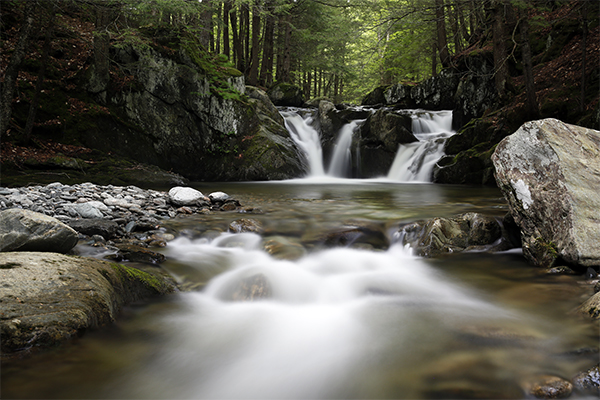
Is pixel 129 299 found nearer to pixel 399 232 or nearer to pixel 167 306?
pixel 167 306

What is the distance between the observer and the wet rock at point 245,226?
5.41 metres

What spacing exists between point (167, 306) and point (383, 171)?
41.4ft

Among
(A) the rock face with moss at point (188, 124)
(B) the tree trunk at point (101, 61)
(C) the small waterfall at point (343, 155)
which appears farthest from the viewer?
(C) the small waterfall at point (343, 155)

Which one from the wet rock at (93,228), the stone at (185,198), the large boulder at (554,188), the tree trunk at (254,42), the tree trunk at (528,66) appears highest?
the tree trunk at (254,42)

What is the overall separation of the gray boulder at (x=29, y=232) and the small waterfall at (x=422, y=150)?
12052mm

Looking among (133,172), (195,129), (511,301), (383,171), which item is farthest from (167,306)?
(383,171)

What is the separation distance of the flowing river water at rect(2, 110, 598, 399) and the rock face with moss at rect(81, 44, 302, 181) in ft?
27.0

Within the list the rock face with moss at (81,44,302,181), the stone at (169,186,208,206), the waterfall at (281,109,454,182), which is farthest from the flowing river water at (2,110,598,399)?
the waterfall at (281,109,454,182)

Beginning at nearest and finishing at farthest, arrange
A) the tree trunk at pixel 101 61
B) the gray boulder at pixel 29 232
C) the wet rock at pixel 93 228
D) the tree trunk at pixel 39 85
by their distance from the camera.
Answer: the gray boulder at pixel 29 232 → the wet rock at pixel 93 228 → the tree trunk at pixel 39 85 → the tree trunk at pixel 101 61

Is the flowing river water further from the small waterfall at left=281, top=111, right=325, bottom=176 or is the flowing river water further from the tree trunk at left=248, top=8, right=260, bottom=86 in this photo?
the tree trunk at left=248, top=8, right=260, bottom=86

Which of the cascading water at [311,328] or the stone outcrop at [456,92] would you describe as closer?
the cascading water at [311,328]

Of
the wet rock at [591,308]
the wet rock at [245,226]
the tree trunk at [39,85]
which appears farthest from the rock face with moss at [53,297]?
the tree trunk at [39,85]

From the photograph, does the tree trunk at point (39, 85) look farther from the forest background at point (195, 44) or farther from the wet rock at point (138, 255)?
the wet rock at point (138, 255)

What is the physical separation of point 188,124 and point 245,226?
853 cm
